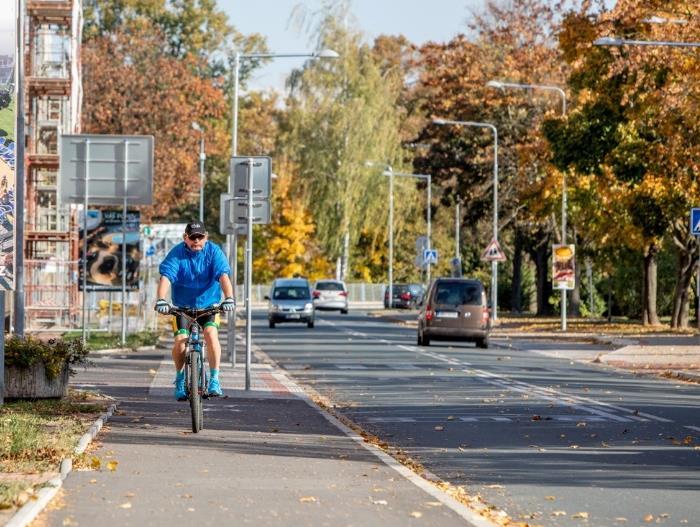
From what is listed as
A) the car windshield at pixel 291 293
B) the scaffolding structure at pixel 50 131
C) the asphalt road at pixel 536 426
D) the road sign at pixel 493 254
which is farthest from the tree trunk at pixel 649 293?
the asphalt road at pixel 536 426

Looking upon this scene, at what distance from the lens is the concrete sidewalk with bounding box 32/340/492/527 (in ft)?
33.0

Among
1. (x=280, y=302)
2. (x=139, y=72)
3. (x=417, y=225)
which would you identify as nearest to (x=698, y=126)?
(x=280, y=302)

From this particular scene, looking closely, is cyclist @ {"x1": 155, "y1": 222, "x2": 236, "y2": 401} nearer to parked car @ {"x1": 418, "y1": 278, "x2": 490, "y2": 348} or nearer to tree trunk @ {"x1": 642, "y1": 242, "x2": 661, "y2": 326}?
parked car @ {"x1": 418, "y1": 278, "x2": 490, "y2": 348}

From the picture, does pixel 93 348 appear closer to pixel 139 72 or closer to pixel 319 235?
pixel 139 72

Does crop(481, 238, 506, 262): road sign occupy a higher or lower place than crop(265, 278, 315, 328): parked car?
higher

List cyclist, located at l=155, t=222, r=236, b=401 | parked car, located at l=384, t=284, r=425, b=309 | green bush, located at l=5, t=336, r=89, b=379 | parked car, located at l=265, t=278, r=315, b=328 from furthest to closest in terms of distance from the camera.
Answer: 1. parked car, located at l=384, t=284, r=425, b=309
2. parked car, located at l=265, t=278, r=315, b=328
3. green bush, located at l=5, t=336, r=89, b=379
4. cyclist, located at l=155, t=222, r=236, b=401

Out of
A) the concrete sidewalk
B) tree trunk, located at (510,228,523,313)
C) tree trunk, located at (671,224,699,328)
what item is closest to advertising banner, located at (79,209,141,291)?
tree trunk, located at (671,224,699,328)

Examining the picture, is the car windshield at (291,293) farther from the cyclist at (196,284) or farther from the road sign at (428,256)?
the cyclist at (196,284)

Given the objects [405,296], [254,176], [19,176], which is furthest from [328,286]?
[19,176]

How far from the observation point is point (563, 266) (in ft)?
170

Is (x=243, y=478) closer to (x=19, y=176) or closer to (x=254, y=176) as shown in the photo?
(x=19, y=176)

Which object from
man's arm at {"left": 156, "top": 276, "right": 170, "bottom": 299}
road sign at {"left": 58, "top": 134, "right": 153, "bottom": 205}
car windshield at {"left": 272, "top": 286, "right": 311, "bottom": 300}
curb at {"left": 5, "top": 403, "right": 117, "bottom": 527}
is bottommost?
curb at {"left": 5, "top": 403, "right": 117, "bottom": 527}

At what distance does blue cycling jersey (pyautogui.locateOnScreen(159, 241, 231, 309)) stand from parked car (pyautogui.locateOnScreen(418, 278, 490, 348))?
26.0 m

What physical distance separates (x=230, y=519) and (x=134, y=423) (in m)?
7.13
